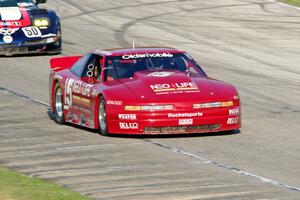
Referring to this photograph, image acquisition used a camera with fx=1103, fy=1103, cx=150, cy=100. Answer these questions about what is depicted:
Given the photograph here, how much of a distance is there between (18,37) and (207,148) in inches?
463

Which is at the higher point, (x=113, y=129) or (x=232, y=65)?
(x=113, y=129)

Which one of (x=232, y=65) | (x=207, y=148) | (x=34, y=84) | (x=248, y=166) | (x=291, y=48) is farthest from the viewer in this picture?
(x=291, y=48)

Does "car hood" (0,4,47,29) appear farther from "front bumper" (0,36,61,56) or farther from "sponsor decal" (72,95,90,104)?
"sponsor decal" (72,95,90,104)

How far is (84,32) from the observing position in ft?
96.9

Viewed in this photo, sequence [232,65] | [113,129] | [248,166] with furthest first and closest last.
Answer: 1. [232,65]
2. [113,129]
3. [248,166]

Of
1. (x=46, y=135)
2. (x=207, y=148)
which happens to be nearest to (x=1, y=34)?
(x=46, y=135)

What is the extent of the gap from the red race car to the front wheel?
0.14 meters

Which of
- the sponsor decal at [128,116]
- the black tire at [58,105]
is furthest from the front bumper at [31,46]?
the sponsor decal at [128,116]

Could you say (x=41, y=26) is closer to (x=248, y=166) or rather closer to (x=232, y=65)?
(x=232, y=65)

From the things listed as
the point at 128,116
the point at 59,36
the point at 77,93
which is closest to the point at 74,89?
the point at 77,93

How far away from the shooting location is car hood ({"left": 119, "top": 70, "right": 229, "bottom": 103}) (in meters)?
13.8

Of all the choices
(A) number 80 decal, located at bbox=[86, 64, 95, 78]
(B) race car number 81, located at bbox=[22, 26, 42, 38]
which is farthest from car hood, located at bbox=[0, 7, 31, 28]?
(A) number 80 decal, located at bbox=[86, 64, 95, 78]

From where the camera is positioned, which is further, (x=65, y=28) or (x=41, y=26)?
(x=65, y=28)

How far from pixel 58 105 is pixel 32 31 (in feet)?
27.3
